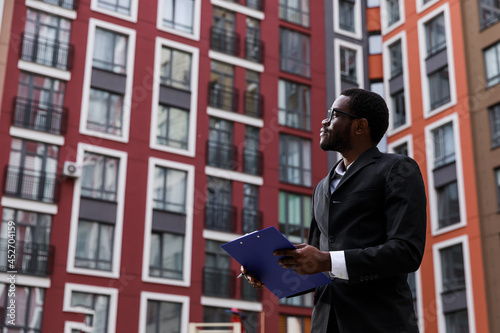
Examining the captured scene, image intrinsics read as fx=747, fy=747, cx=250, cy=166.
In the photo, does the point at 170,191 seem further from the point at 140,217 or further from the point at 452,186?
the point at 452,186

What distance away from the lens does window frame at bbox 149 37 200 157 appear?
86.9ft

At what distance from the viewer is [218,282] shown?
26.0 metres

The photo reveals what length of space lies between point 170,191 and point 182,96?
369cm

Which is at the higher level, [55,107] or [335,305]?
[55,107]

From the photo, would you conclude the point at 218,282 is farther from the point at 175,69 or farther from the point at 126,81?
the point at 175,69

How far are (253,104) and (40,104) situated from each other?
848 centimetres

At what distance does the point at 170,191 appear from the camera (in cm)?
2616

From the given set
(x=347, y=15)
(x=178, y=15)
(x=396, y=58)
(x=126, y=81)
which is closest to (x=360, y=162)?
(x=126, y=81)

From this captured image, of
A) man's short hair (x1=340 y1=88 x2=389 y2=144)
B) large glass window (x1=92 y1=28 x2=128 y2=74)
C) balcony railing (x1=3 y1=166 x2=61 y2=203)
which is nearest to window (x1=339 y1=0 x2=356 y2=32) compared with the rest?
large glass window (x1=92 y1=28 x2=128 y2=74)

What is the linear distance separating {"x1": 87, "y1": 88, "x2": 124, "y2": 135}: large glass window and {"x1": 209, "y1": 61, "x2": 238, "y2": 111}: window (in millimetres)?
3741

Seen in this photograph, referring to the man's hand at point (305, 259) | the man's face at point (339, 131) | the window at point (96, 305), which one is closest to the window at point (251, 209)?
the window at point (96, 305)

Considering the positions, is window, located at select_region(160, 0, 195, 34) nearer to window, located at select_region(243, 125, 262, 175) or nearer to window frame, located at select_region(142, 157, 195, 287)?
window, located at select_region(243, 125, 262, 175)

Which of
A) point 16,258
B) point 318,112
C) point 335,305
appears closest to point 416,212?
point 335,305

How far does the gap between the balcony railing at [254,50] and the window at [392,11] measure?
6632 mm
